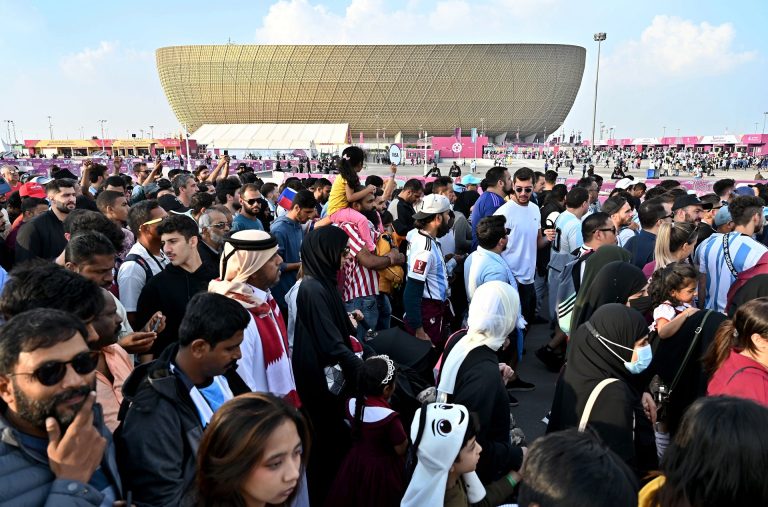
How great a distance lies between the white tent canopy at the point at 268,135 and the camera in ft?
252

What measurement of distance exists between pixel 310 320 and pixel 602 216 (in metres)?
3.06

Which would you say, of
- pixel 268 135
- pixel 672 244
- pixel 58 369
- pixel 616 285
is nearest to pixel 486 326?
pixel 616 285

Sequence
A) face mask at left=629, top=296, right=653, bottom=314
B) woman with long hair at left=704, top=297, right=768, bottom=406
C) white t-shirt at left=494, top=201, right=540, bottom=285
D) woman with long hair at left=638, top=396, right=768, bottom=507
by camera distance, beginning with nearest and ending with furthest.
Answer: woman with long hair at left=638, top=396, right=768, bottom=507 < woman with long hair at left=704, top=297, right=768, bottom=406 < face mask at left=629, top=296, right=653, bottom=314 < white t-shirt at left=494, top=201, right=540, bottom=285

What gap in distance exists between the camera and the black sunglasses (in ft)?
4.94

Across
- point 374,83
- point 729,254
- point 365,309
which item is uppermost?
point 374,83

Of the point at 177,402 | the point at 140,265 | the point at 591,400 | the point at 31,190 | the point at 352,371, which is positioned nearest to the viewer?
the point at 177,402

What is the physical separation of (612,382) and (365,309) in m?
2.27

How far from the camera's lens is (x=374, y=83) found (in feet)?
283

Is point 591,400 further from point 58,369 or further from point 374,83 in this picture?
point 374,83

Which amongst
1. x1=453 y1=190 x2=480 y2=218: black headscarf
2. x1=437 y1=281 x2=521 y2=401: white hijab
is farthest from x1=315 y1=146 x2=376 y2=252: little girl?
x1=453 y1=190 x2=480 y2=218: black headscarf

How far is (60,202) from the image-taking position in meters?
4.83

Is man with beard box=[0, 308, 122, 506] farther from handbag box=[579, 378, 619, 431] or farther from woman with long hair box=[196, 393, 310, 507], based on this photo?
handbag box=[579, 378, 619, 431]

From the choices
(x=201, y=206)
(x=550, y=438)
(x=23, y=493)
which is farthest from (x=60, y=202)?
(x=550, y=438)

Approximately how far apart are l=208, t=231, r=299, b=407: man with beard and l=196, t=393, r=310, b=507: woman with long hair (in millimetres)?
966
